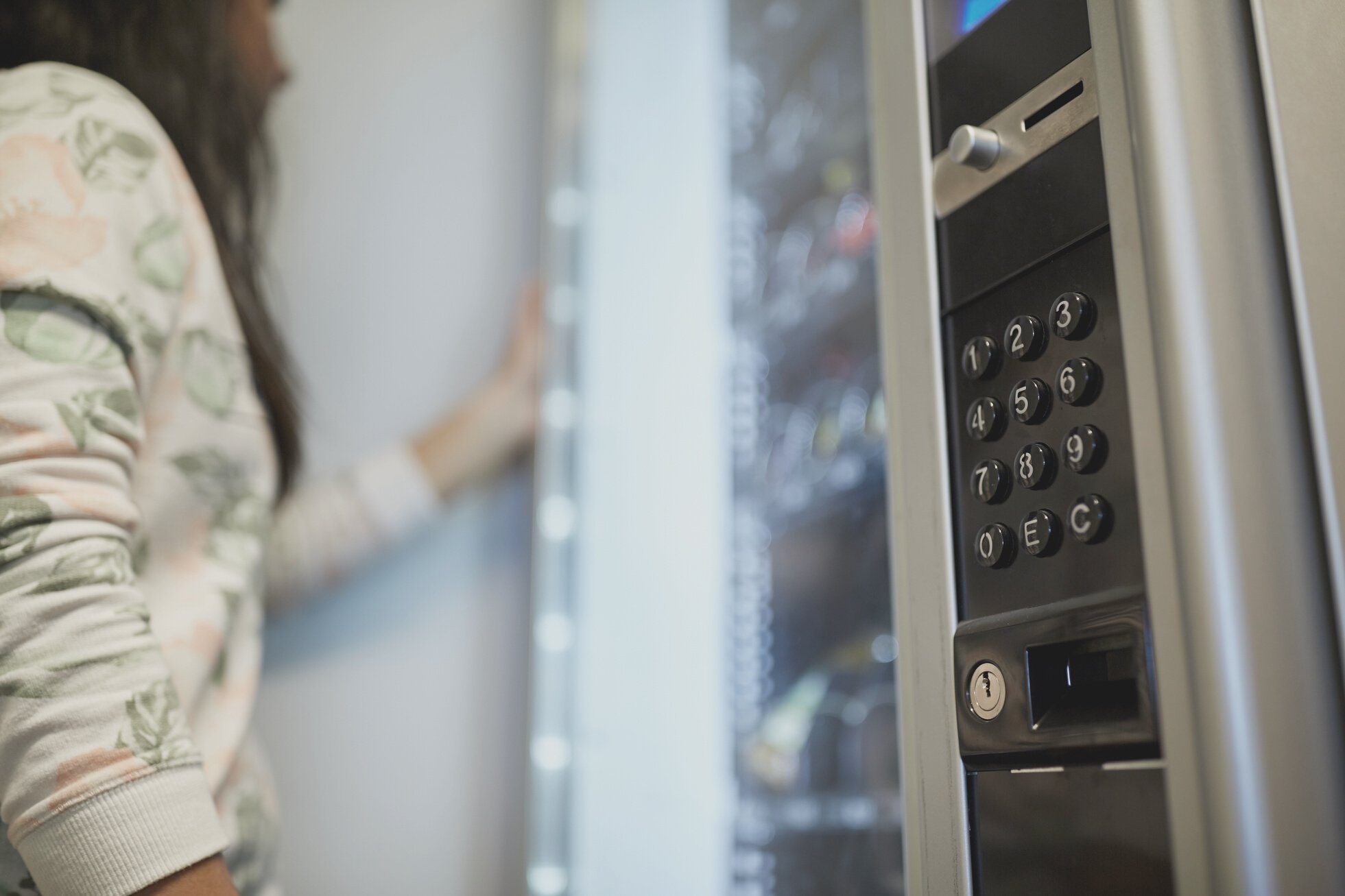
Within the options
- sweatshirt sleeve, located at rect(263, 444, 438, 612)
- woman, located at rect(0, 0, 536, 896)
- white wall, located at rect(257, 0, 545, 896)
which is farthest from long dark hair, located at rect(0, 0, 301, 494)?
white wall, located at rect(257, 0, 545, 896)

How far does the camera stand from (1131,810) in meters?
0.42

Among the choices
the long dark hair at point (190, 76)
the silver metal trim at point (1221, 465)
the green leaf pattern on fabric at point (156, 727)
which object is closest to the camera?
the silver metal trim at point (1221, 465)

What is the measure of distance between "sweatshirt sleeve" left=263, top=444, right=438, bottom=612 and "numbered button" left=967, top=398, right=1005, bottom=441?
2.52 ft

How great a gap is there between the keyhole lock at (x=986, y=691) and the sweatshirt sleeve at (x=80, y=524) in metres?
0.41

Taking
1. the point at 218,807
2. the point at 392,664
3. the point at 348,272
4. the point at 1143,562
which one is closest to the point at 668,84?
the point at 348,272

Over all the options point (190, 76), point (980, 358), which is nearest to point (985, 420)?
point (980, 358)

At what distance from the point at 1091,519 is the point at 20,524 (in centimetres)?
55

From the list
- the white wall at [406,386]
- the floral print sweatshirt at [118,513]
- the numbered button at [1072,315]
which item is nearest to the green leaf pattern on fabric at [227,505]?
the floral print sweatshirt at [118,513]

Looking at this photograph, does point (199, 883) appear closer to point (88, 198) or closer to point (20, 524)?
point (20, 524)

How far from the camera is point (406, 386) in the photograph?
49.7 inches

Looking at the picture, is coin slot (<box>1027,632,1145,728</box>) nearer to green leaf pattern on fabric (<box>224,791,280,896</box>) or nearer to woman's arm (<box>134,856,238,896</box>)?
woman's arm (<box>134,856,238,896</box>)

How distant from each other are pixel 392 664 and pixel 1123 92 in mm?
953

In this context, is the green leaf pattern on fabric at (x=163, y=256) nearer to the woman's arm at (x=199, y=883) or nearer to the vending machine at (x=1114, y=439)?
the woman's arm at (x=199, y=883)

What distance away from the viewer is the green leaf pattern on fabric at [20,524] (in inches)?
23.5
